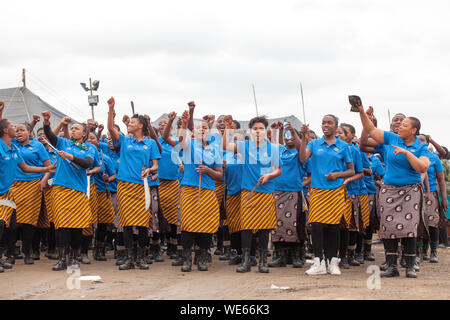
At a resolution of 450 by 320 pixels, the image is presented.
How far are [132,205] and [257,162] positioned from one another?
1.77m

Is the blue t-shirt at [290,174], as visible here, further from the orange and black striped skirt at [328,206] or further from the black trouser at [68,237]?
the black trouser at [68,237]

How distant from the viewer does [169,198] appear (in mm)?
8617

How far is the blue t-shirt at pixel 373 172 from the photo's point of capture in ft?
28.6

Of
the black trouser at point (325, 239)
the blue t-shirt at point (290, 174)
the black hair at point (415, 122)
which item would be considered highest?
the black hair at point (415, 122)

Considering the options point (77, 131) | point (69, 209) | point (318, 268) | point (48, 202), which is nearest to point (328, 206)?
point (318, 268)

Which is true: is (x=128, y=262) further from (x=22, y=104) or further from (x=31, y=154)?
(x=22, y=104)

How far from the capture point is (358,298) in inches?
205

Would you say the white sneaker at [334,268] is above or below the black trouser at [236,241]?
A: below

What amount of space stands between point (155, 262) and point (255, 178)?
223cm

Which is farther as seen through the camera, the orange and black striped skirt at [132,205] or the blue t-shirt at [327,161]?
the orange and black striped skirt at [132,205]

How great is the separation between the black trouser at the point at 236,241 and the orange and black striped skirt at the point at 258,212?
32.7 inches

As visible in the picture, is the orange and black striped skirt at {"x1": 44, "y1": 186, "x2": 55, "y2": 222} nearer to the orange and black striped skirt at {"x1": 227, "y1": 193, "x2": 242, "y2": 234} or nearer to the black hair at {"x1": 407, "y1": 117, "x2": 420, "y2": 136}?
the orange and black striped skirt at {"x1": 227, "y1": 193, "x2": 242, "y2": 234}

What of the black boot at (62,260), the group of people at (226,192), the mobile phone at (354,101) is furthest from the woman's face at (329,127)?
the black boot at (62,260)

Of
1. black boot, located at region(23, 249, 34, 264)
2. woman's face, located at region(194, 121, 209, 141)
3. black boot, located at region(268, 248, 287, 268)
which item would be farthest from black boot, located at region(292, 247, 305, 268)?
black boot, located at region(23, 249, 34, 264)
